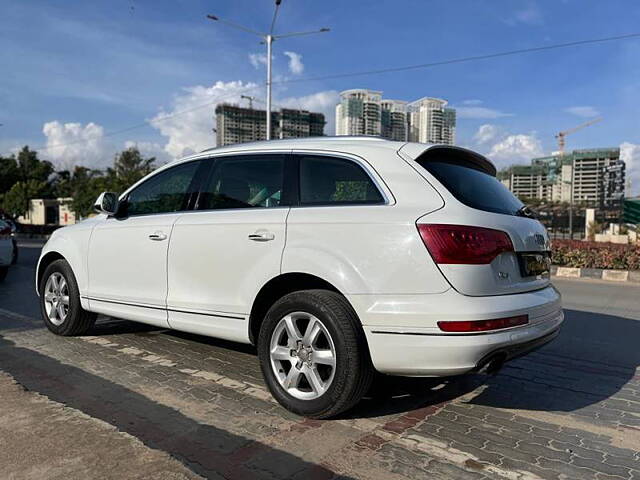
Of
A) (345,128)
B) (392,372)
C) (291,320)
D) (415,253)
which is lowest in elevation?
(392,372)

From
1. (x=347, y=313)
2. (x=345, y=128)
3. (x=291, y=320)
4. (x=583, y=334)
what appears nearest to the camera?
(x=347, y=313)

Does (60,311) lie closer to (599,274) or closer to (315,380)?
(315,380)

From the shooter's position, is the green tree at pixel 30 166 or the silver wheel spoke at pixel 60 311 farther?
the green tree at pixel 30 166

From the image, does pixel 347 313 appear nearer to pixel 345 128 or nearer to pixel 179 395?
pixel 179 395

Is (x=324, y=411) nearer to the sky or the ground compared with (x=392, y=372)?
nearer to the ground

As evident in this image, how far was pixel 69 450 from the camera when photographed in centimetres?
277

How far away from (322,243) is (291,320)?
534 millimetres

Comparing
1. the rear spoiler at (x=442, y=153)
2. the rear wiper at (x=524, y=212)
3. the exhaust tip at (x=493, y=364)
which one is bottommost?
the exhaust tip at (x=493, y=364)

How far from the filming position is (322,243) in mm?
3281

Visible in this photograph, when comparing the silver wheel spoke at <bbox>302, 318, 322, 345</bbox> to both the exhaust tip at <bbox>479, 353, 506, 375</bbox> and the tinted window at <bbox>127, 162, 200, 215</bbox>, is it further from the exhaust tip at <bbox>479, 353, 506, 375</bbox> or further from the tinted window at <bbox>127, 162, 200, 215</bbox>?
the tinted window at <bbox>127, 162, 200, 215</bbox>

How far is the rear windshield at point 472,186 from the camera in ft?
10.6

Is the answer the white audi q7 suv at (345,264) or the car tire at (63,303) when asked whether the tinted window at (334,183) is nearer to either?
the white audi q7 suv at (345,264)

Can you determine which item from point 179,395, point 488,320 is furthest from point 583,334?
point 179,395

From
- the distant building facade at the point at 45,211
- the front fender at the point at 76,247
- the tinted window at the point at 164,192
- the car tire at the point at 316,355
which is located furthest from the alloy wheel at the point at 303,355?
the distant building facade at the point at 45,211
